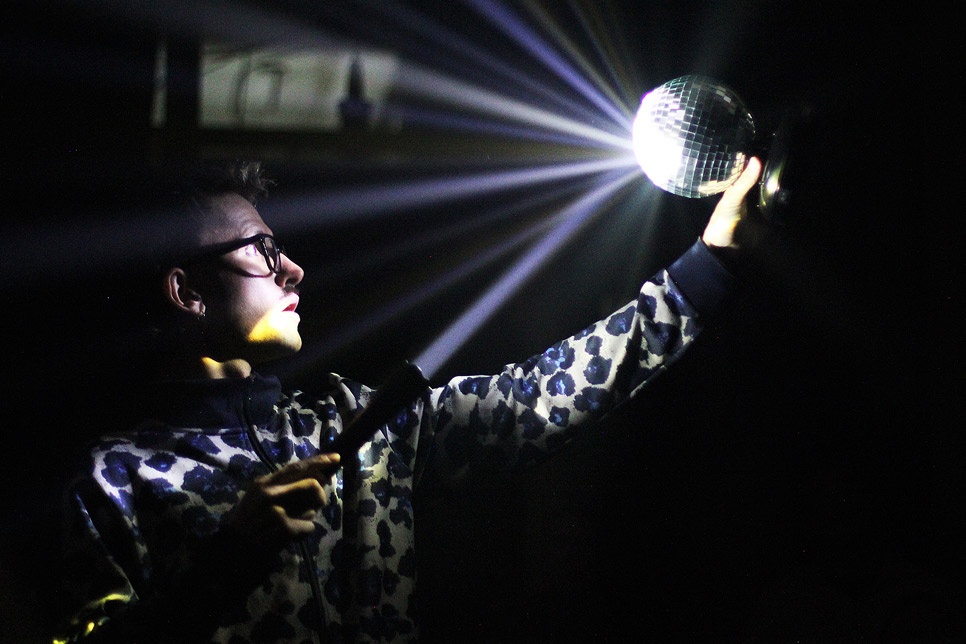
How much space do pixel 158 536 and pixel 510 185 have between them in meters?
1.09

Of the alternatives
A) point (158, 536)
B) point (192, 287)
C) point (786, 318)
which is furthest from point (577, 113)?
point (158, 536)

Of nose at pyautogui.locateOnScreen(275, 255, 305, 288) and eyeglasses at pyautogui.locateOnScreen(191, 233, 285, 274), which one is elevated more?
eyeglasses at pyautogui.locateOnScreen(191, 233, 285, 274)

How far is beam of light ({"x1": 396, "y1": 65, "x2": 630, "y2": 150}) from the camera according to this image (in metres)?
1.54

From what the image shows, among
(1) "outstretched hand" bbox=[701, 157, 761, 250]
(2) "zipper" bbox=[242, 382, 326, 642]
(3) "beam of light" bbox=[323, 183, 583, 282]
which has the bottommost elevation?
(2) "zipper" bbox=[242, 382, 326, 642]

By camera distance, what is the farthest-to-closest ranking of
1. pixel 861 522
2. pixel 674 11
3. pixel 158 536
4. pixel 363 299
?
pixel 363 299 < pixel 674 11 < pixel 861 522 < pixel 158 536

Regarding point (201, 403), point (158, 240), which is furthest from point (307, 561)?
point (158, 240)

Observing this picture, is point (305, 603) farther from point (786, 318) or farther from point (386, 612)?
point (786, 318)

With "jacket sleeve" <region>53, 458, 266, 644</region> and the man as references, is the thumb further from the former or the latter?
"jacket sleeve" <region>53, 458, 266, 644</region>

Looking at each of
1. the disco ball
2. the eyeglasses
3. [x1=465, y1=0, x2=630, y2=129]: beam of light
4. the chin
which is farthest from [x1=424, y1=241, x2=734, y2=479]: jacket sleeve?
[x1=465, y1=0, x2=630, y2=129]: beam of light

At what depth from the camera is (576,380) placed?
4.27 ft

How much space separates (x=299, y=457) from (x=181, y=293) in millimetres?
435

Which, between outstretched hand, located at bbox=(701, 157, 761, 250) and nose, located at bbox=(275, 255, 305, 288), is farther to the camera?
nose, located at bbox=(275, 255, 305, 288)

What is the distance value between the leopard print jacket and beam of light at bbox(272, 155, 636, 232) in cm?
52

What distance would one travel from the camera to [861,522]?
4.61 ft
